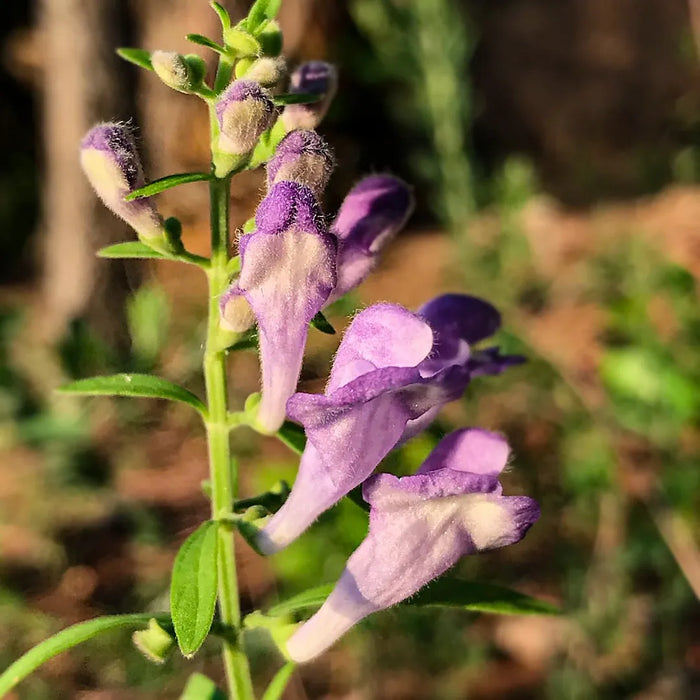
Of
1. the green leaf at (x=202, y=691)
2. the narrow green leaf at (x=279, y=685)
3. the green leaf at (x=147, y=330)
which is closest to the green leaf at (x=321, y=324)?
the narrow green leaf at (x=279, y=685)

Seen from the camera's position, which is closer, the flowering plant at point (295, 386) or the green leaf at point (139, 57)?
the flowering plant at point (295, 386)

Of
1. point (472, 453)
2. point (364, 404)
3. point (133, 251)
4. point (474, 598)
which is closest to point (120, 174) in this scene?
point (133, 251)

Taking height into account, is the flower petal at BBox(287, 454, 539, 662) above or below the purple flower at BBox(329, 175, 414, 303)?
below

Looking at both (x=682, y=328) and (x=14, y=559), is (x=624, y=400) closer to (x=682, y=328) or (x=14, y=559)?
(x=682, y=328)

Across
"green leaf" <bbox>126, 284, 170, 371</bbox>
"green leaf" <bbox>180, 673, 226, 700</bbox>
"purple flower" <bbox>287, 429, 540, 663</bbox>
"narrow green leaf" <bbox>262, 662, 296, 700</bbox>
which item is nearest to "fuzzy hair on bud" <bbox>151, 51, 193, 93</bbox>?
"purple flower" <bbox>287, 429, 540, 663</bbox>

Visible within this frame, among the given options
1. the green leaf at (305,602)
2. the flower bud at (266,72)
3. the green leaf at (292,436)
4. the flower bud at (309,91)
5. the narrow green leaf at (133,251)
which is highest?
the flower bud at (266,72)

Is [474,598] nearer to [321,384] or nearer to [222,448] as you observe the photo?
[222,448]

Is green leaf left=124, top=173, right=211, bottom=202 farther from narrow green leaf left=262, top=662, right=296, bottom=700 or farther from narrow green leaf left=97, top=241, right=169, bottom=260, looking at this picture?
narrow green leaf left=262, top=662, right=296, bottom=700

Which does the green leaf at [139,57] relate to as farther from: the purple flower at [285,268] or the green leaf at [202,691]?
the green leaf at [202,691]
